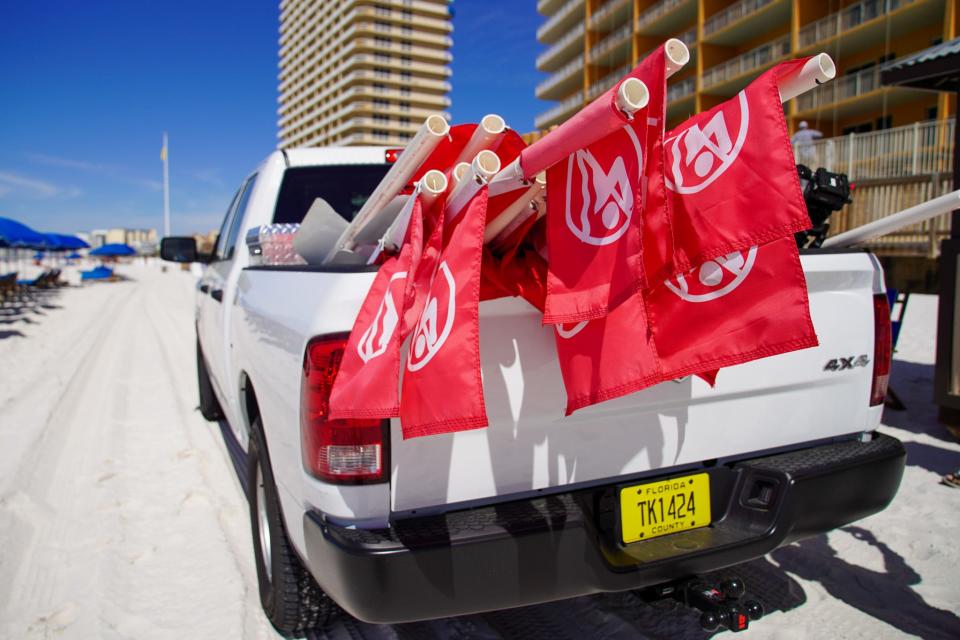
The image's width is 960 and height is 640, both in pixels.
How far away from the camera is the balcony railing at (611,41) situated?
37519 millimetres

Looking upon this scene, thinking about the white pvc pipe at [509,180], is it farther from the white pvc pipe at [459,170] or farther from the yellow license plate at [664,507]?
the yellow license plate at [664,507]

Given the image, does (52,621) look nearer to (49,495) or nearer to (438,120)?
(49,495)

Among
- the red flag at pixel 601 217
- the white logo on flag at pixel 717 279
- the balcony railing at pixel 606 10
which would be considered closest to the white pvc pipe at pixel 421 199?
the red flag at pixel 601 217

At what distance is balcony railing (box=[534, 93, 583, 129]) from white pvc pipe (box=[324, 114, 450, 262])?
41.8 m

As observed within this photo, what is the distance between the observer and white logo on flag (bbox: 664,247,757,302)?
A: 158 centimetres

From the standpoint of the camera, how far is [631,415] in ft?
6.45

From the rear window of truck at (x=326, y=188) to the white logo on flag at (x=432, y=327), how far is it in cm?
218

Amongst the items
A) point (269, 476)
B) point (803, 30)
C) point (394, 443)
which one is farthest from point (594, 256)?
point (803, 30)

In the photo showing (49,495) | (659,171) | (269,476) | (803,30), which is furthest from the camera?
(803,30)

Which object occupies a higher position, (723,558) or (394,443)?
(394,443)

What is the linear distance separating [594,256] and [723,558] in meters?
1.15

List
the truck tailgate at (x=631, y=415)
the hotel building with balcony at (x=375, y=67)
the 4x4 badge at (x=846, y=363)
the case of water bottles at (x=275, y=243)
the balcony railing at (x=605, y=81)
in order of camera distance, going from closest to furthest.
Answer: the truck tailgate at (x=631, y=415)
the 4x4 badge at (x=846, y=363)
the case of water bottles at (x=275, y=243)
the balcony railing at (x=605, y=81)
the hotel building with balcony at (x=375, y=67)

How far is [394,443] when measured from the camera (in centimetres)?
167

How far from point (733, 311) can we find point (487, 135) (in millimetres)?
755
